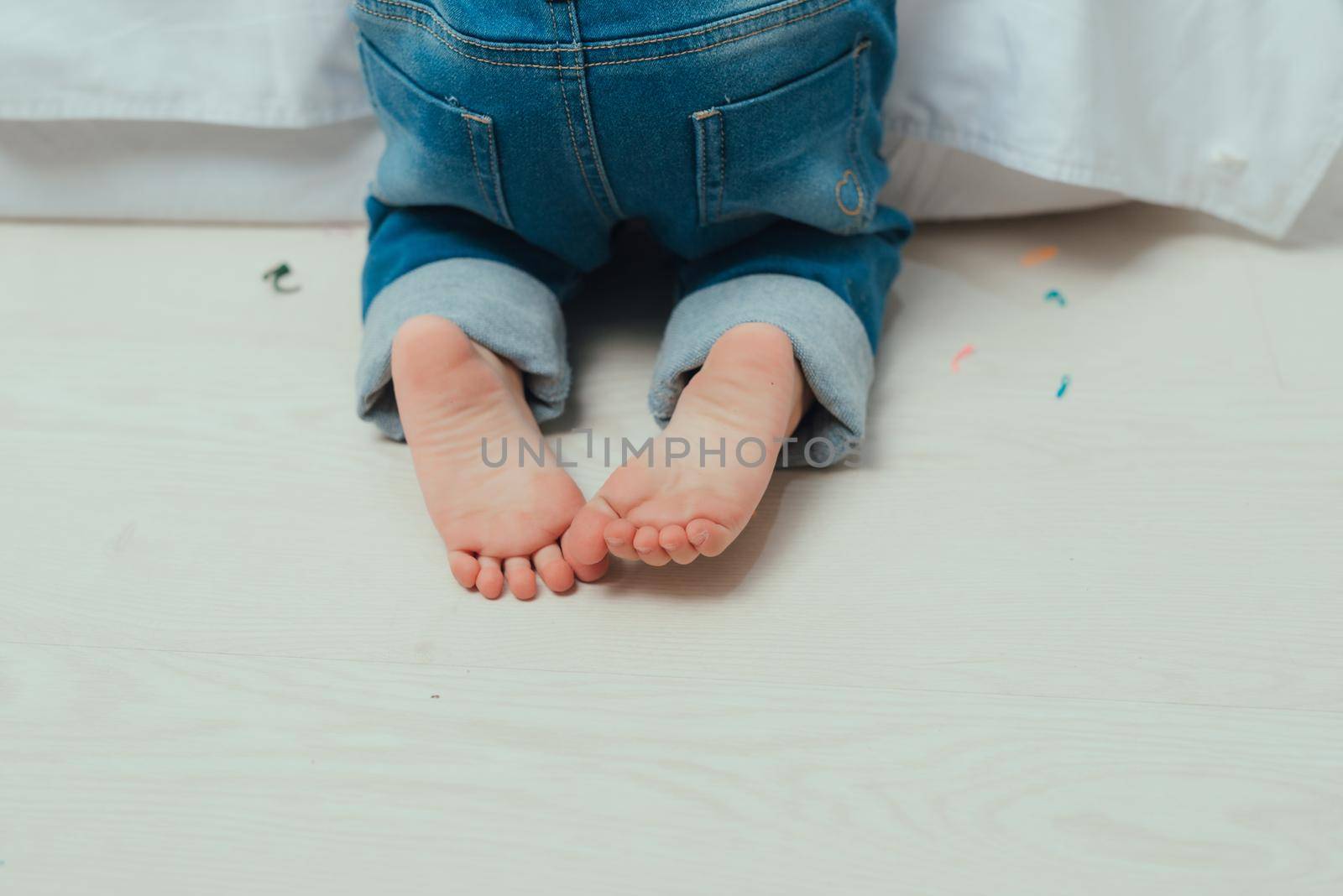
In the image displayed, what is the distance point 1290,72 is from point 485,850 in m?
0.81

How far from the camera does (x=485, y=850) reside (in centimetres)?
57

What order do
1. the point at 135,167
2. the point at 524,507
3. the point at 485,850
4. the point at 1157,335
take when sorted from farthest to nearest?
the point at 135,167
the point at 1157,335
the point at 524,507
the point at 485,850

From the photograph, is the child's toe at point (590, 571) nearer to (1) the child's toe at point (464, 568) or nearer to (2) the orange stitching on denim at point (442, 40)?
(1) the child's toe at point (464, 568)

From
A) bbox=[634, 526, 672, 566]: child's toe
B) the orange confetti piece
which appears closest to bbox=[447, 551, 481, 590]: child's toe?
bbox=[634, 526, 672, 566]: child's toe

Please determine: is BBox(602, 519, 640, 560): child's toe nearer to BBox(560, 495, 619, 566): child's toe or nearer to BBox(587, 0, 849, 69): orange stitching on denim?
BBox(560, 495, 619, 566): child's toe

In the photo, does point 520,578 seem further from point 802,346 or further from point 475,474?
point 802,346

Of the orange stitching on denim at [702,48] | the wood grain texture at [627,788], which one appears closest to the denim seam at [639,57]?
the orange stitching on denim at [702,48]

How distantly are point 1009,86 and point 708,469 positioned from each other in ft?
1.30

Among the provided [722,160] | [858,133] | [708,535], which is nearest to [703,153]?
[722,160]

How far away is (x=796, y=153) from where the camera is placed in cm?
71

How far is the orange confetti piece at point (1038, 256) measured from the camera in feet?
3.04

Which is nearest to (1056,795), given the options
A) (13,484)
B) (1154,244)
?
(1154,244)

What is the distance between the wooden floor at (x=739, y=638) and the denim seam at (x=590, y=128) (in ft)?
0.50

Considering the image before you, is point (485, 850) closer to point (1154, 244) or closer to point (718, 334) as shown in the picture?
point (718, 334)
